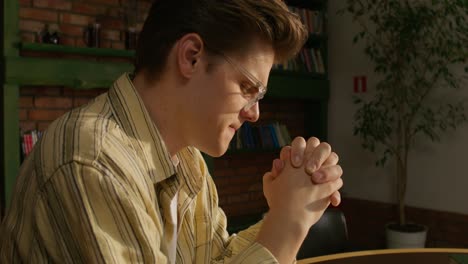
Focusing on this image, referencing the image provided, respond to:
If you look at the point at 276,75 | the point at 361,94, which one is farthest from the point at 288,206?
the point at 361,94

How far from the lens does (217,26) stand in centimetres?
93

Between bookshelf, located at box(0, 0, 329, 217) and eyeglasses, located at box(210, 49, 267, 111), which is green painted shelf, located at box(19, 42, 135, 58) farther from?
eyeglasses, located at box(210, 49, 267, 111)

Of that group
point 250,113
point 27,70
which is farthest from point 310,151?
point 27,70

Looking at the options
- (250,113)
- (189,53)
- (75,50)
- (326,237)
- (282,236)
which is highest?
(75,50)

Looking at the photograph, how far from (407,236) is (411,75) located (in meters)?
1.33

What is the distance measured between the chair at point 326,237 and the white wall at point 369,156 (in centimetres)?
229

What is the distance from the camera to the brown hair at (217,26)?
0.93 m

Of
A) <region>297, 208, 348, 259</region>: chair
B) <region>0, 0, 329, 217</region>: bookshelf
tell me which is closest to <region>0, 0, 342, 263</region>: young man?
<region>297, 208, 348, 259</region>: chair

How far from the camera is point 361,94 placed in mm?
4707

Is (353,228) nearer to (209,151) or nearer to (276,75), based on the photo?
(276,75)

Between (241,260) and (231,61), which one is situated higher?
(231,61)

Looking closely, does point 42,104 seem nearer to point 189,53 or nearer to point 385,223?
point 189,53

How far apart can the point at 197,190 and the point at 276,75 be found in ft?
11.2

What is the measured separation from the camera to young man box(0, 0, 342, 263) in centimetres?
77
